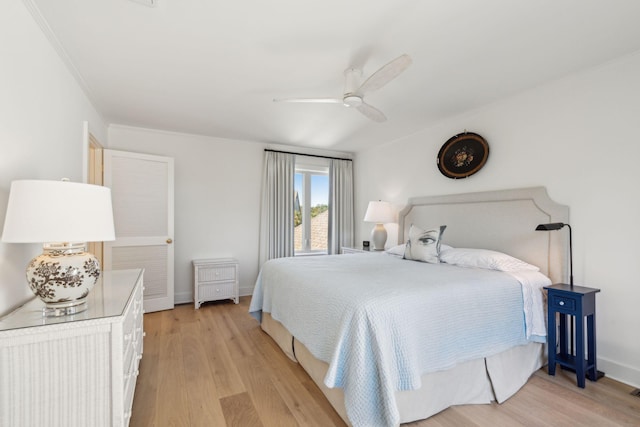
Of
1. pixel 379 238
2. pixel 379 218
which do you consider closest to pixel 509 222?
pixel 379 218

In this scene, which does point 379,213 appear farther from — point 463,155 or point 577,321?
point 577,321

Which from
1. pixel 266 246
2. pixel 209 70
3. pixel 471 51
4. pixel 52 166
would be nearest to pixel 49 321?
pixel 52 166

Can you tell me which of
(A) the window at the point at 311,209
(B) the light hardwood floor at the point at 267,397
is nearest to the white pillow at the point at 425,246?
(B) the light hardwood floor at the point at 267,397

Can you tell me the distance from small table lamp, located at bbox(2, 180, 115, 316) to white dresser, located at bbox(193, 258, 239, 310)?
2.52m

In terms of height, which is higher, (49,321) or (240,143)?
(240,143)

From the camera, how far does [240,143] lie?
4504 millimetres

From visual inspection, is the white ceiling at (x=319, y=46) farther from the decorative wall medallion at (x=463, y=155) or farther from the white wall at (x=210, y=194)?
the white wall at (x=210, y=194)

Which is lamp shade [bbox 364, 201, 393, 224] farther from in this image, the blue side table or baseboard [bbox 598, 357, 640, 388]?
baseboard [bbox 598, 357, 640, 388]

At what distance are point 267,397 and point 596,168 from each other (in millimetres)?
3107

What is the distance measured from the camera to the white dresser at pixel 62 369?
1117 mm

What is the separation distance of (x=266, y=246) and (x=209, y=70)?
2817 mm

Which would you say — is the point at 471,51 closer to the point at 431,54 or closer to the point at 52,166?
the point at 431,54

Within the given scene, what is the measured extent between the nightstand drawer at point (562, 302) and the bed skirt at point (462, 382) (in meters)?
0.37

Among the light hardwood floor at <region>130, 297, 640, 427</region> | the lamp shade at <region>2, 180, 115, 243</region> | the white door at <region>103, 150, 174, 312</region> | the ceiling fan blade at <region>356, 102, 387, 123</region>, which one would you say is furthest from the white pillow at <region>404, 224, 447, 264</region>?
the white door at <region>103, 150, 174, 312</region>
